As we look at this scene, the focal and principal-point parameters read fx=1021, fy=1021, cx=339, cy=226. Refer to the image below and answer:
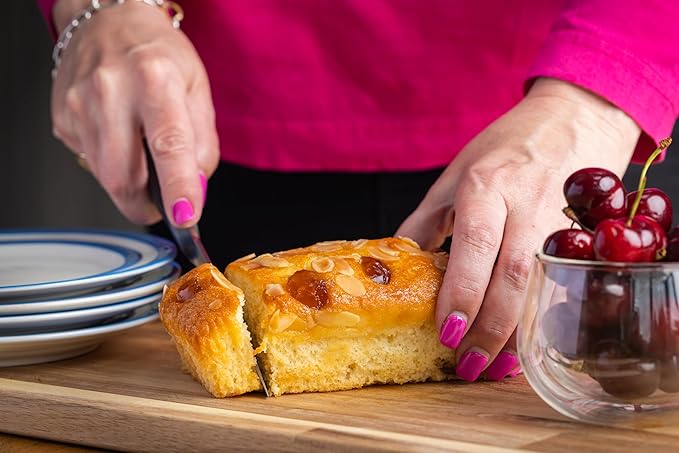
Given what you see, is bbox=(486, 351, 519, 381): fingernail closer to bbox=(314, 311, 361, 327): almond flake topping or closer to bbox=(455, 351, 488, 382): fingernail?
bbox=(455, 351, 488, 382): fingernail

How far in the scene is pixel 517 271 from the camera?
4.14 feet

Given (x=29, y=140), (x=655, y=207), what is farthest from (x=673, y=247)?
(x=29, y=140)

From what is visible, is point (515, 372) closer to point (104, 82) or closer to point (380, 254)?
point (380, 254)

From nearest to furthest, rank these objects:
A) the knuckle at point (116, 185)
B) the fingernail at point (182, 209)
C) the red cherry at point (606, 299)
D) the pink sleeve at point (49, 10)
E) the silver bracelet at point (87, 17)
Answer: the red cherry at point (606, 299) < the fingernail at point (182, 209) < the knuckle at point (116, 185) < the silver bracelet at point (87, 17) < the pink sleeve at point (49, 10)

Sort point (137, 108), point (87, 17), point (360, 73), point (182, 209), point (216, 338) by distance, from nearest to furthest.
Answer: point (216, 338) < point (182, 209) < point (137, 108) < point (87, 17) < point (360, 73)

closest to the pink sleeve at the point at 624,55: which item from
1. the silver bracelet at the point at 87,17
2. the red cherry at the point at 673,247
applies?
the red cherry at the point at 673,247

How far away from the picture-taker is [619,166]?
4.70 feet

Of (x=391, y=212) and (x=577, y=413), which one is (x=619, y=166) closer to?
(x=577, y=413)

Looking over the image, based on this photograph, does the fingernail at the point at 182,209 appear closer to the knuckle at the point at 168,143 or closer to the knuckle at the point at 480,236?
the knuckle at the point at 168,143

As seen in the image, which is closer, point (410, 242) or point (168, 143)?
point (410, 242)

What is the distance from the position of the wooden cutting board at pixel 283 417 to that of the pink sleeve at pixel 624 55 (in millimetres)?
433

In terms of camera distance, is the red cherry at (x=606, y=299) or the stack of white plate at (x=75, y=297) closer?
the red cherry at (x=606, y=299)

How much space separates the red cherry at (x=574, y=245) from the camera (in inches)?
41.8

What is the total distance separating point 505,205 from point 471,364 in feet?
0.68
